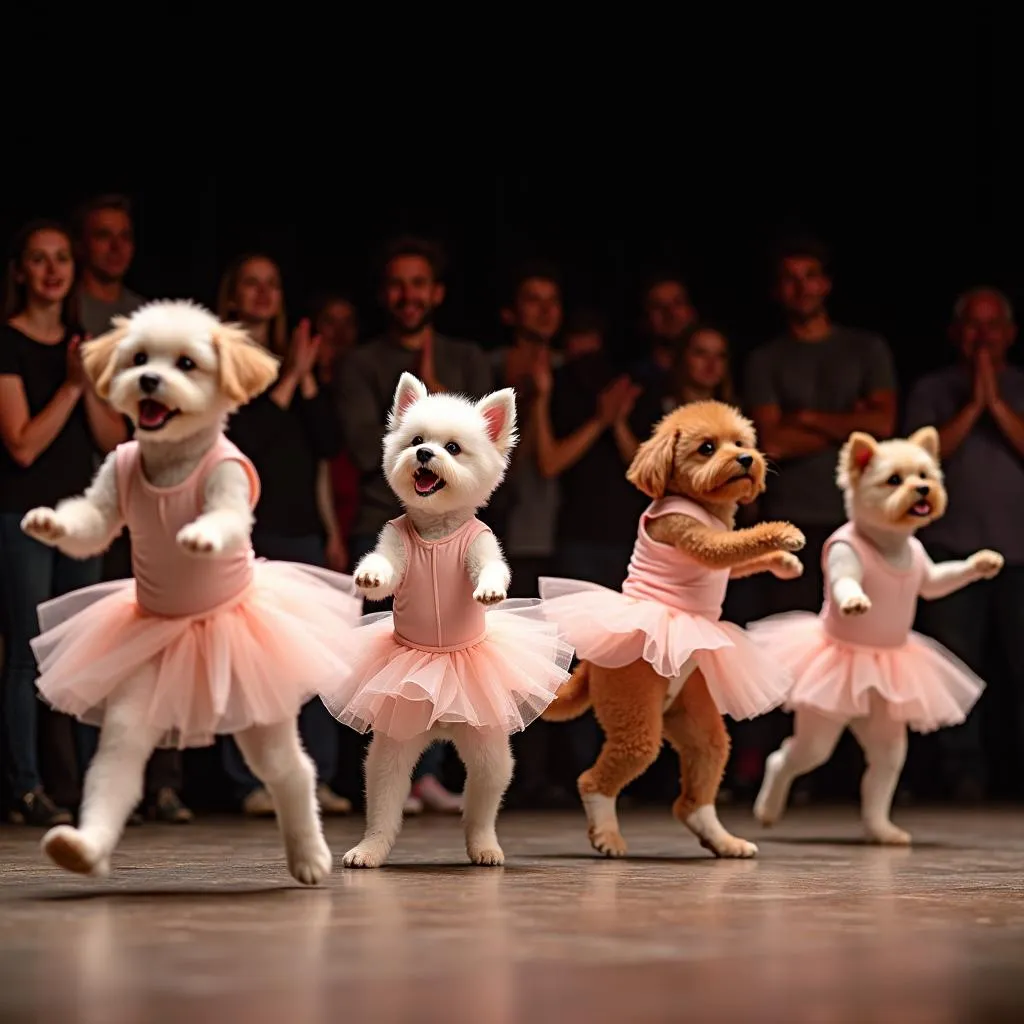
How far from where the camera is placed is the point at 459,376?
552cm

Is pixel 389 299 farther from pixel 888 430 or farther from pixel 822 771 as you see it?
pixel 822 771

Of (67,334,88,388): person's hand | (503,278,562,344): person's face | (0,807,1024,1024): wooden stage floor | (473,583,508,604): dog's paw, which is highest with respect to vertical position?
(503,278,562,344): person's face

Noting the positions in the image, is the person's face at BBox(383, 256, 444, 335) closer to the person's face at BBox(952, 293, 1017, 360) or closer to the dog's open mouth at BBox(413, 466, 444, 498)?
the person's face at BBox(952, 293, 1017, 360)

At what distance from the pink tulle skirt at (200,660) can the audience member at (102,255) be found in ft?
7.03

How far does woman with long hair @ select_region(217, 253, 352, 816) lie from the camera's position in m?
5.21

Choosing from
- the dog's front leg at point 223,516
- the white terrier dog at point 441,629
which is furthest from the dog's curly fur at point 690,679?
the dog's front leg at point 223,516

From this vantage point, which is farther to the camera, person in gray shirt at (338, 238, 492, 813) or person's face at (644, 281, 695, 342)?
person's face at (644, 281, 695, 342)

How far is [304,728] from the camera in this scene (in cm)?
529

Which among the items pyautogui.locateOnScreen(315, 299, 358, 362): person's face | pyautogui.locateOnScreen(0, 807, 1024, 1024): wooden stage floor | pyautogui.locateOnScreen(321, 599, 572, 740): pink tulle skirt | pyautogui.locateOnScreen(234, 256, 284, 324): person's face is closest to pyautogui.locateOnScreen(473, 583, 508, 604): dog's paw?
pyautogui.locateOnScreen(321, 599, 572, 740): pink tulle skirt

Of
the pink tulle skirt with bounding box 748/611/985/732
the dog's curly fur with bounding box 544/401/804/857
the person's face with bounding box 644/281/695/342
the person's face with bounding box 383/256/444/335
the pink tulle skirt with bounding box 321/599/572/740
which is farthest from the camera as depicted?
the person's face with bounding box 644/281/695/342

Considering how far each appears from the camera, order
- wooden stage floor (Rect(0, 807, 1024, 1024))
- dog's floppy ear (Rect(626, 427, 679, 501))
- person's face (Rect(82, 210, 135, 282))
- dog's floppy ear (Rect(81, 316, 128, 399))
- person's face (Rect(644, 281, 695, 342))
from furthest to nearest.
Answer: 1. person's face (Rect(644, 281, 695, 342))
2. person's face (Rect(82, 210, 135, 282))
3. dog's floppy ear (Rect(626, 427, 679, 501))
4. dog's floppy ear (Rect(81, 316, 128, 399))
5. wooden stage floor (Rect(0, 807, 1024, 1024))

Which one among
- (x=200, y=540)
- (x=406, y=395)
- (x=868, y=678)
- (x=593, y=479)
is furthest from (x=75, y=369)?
(x=868, y=678)

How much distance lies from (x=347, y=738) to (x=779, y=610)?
1.50 meters

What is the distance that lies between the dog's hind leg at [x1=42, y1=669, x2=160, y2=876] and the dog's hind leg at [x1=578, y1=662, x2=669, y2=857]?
1277 mm
